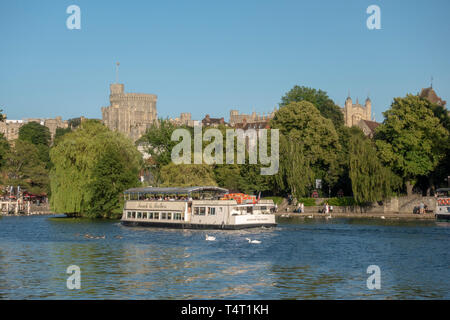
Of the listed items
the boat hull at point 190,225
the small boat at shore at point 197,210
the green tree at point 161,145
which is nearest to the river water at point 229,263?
the boat hull at point 190,225

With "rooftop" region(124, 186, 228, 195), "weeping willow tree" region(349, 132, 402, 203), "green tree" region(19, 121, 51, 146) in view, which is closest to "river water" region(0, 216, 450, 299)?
"rooftop" region(124, 186, 228, 195)

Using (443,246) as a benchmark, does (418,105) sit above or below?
above

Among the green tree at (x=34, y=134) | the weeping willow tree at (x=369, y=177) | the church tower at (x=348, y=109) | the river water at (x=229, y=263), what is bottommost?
the river water at (x=229, y=263)

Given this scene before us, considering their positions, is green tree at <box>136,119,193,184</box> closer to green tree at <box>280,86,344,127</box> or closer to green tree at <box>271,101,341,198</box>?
green tree at <box>271,101,341,198</box>

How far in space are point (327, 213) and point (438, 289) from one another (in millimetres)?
58518

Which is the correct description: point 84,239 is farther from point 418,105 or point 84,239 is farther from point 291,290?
point 418,105

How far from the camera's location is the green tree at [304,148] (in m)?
95.4

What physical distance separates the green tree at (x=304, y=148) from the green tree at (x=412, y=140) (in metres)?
10.8

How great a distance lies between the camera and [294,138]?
101562 millimetres

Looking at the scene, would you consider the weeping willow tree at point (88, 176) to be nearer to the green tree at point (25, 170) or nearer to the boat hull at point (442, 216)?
the green tree at point (25, 170)

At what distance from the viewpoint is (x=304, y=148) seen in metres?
103
